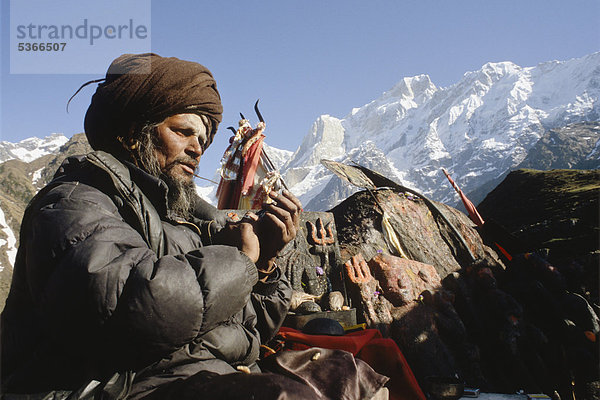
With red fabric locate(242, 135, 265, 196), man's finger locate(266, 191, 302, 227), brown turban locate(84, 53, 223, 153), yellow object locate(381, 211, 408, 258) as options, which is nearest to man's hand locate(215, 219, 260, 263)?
man's finger locate(266, 191, 302, 227)

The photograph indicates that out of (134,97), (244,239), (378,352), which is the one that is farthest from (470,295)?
(134,97)

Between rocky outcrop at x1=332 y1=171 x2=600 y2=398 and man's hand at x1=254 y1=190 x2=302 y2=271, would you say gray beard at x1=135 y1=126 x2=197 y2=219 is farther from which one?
rocky outcrop at x1=332 y1=171 x2=600 y2=398

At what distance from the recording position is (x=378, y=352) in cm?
356

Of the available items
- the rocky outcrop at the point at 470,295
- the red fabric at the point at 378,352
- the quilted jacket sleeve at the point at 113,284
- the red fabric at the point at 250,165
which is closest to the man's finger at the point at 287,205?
the quilted jacket sleeve at the point at 113,284

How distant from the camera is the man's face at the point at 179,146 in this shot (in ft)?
7.96

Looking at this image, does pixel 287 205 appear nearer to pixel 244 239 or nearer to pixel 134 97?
pixel 244 239

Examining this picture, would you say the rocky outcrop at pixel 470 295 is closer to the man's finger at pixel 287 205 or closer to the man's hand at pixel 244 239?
the man's finger at pixel 287 205

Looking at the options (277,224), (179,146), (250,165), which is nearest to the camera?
(277,224)

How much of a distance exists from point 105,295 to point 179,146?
4.75ft

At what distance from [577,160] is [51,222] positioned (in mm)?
135550

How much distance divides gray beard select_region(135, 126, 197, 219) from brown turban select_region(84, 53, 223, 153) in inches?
4.4

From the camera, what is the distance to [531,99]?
19388 centimetres

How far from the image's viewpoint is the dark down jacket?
125cm

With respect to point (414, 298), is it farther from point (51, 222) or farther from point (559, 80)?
point (559, 80)
